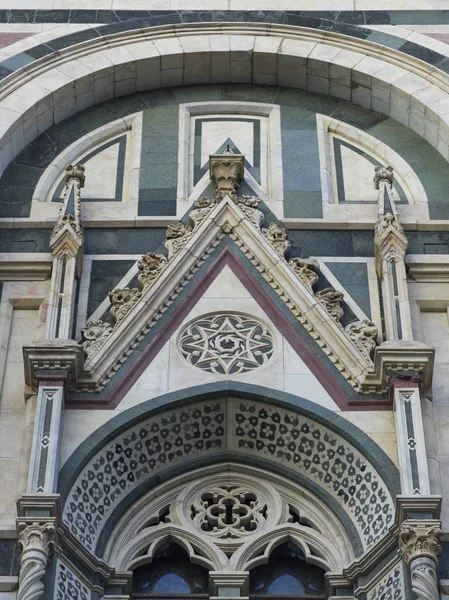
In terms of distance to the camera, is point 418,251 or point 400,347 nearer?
point 400,347

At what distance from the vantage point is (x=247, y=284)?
20062 millimetres

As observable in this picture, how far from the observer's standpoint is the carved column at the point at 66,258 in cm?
1938

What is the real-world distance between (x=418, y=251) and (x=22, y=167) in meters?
4.78

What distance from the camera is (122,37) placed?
22891mm

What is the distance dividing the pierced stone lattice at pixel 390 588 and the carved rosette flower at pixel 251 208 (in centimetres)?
467

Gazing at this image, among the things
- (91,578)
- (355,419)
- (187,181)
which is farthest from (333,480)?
(187,181)

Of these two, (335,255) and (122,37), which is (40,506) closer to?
(335,255)

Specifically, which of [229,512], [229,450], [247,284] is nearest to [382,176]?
[247,284]

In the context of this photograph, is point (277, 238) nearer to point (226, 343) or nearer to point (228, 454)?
point (226, 343)

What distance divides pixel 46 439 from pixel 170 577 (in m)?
1.82

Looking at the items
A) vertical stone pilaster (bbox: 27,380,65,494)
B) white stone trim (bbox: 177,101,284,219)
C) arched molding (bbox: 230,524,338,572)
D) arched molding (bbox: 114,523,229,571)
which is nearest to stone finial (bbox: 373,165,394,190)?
white stone trim (bbox: 177,101,284,219)

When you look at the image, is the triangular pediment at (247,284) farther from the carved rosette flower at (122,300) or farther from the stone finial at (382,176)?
the stone finial at (382,176)

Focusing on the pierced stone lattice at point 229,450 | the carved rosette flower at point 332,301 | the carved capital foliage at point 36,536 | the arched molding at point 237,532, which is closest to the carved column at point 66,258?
the pierced stone lattice at point 229,450

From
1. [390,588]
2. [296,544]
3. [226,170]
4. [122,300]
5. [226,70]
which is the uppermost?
[226,70]
